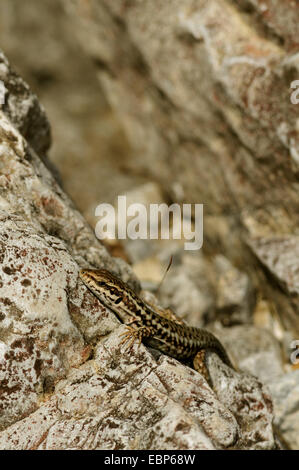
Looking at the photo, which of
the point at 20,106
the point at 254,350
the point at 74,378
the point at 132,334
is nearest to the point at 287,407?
the point at 254,350

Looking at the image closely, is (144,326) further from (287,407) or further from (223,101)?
(223,101)

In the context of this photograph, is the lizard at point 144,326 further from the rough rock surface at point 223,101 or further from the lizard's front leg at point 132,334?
the rough rock surface at point 223,101

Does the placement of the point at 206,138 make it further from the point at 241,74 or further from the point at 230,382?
the point at 230,382

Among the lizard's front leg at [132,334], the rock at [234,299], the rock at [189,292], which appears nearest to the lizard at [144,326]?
the lizard's front leg at [132,334]

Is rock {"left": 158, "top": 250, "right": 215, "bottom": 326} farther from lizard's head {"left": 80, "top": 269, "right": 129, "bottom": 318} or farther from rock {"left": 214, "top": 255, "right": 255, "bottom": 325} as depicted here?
lizard's head {"left": 80, "top": 269, "right": 129, "bottom": 318}

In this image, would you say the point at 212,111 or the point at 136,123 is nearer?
the point at 212,111
